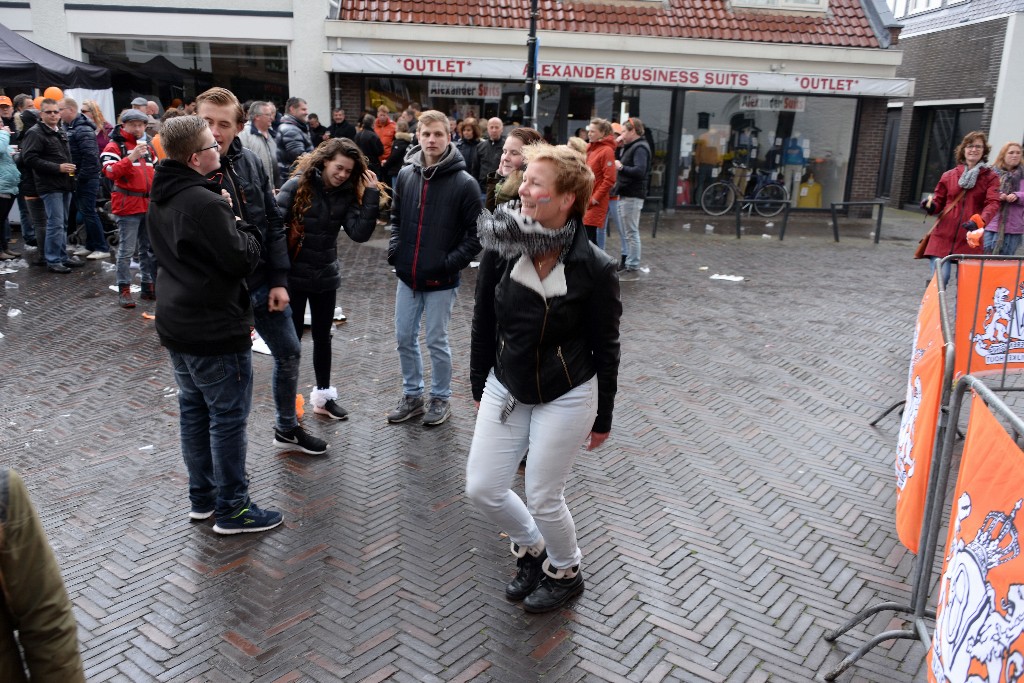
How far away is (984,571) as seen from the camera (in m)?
2.22

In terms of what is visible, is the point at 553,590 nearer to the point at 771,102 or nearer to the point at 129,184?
the point at 129,184

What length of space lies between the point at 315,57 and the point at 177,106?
9.95ft

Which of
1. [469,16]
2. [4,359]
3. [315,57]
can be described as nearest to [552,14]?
[469,16]

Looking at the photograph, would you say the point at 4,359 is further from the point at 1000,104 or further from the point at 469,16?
the point at 1000,104

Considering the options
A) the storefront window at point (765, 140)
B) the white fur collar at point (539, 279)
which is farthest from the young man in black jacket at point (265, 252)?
the storefront window at point (765, 140)

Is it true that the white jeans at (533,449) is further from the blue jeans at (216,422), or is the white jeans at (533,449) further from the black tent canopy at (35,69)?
the black tent canopy at (35,69)

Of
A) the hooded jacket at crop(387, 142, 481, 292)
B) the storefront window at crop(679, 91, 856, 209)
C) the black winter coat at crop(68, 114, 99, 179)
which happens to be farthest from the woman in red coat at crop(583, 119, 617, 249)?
the storefront window at crop(679, 91, 856, 209)

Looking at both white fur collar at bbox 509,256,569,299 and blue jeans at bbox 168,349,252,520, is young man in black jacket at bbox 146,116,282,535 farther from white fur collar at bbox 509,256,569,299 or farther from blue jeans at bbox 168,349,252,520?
white fur collar at bbox 509,256,569,299

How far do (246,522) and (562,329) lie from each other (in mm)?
2082

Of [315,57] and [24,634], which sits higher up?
[315,57]

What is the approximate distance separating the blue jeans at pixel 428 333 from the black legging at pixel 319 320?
458 millimetres

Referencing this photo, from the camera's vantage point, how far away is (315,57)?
16.4 meters

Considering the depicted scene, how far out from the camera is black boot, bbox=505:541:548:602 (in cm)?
369

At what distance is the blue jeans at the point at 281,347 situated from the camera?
15.3 feet
